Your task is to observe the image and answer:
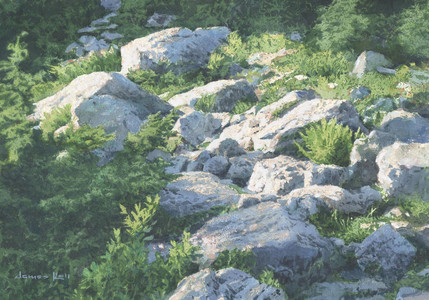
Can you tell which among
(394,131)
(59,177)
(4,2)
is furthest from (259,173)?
(4,2)

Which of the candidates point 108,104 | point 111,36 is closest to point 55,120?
point 108,104

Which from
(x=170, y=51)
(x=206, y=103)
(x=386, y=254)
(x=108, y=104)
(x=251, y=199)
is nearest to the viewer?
(x=386, y=254)

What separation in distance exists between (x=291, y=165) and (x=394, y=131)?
6.73ft

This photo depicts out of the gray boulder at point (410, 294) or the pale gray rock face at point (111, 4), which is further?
the pale gray rock face at point (111, 4)

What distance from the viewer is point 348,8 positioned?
1197 centimetres

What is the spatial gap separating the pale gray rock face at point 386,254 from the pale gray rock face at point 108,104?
4516 millimetres

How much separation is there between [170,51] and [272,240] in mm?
8787

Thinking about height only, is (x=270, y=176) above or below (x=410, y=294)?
below

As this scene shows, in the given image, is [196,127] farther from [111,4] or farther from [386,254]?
[111,4]

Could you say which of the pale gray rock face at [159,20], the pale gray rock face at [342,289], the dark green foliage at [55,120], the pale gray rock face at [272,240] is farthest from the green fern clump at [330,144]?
the pale gray rock face at [159,20]

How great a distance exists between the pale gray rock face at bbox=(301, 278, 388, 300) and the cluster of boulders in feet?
0.06

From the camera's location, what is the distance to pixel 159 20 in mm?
16281

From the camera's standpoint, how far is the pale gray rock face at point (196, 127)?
9391 mm

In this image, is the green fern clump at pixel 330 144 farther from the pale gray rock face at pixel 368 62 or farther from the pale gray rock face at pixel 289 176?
the pale gray rock face at pixel 368 62
